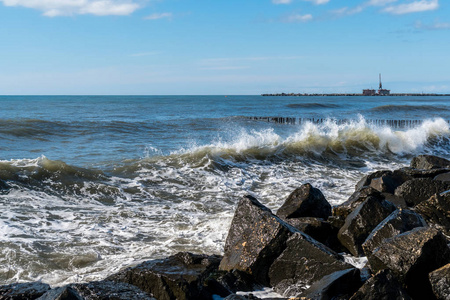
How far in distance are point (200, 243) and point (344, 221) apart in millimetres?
2233

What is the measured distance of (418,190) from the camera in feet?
25.5

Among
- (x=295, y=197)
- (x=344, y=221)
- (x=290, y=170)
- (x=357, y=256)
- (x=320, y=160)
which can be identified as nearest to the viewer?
(x=357, y=256)

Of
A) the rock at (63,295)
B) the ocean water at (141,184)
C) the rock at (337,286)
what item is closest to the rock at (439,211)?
the ocean water at (141,184)

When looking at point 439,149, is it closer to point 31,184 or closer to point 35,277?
point 31,184

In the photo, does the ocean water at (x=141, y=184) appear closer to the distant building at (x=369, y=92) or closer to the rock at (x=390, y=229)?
the rock at (x=390, y=229)

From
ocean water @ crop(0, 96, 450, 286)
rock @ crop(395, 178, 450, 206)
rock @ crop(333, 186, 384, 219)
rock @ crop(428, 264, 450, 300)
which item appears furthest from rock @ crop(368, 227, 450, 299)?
rock @ crop(395, 178, 450, 206)

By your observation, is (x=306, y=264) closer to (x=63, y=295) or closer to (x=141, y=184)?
(x=63, y=295)

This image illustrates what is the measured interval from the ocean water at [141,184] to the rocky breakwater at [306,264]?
1.16 m

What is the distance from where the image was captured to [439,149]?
1858cm

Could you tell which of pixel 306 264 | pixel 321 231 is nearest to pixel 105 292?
pixel 306 264

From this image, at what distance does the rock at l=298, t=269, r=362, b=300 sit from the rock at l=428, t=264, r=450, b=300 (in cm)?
68

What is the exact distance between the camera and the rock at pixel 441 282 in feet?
13.0

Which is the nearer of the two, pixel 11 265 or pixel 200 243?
pixel 11 265

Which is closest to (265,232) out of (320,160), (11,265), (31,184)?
(11,265)
